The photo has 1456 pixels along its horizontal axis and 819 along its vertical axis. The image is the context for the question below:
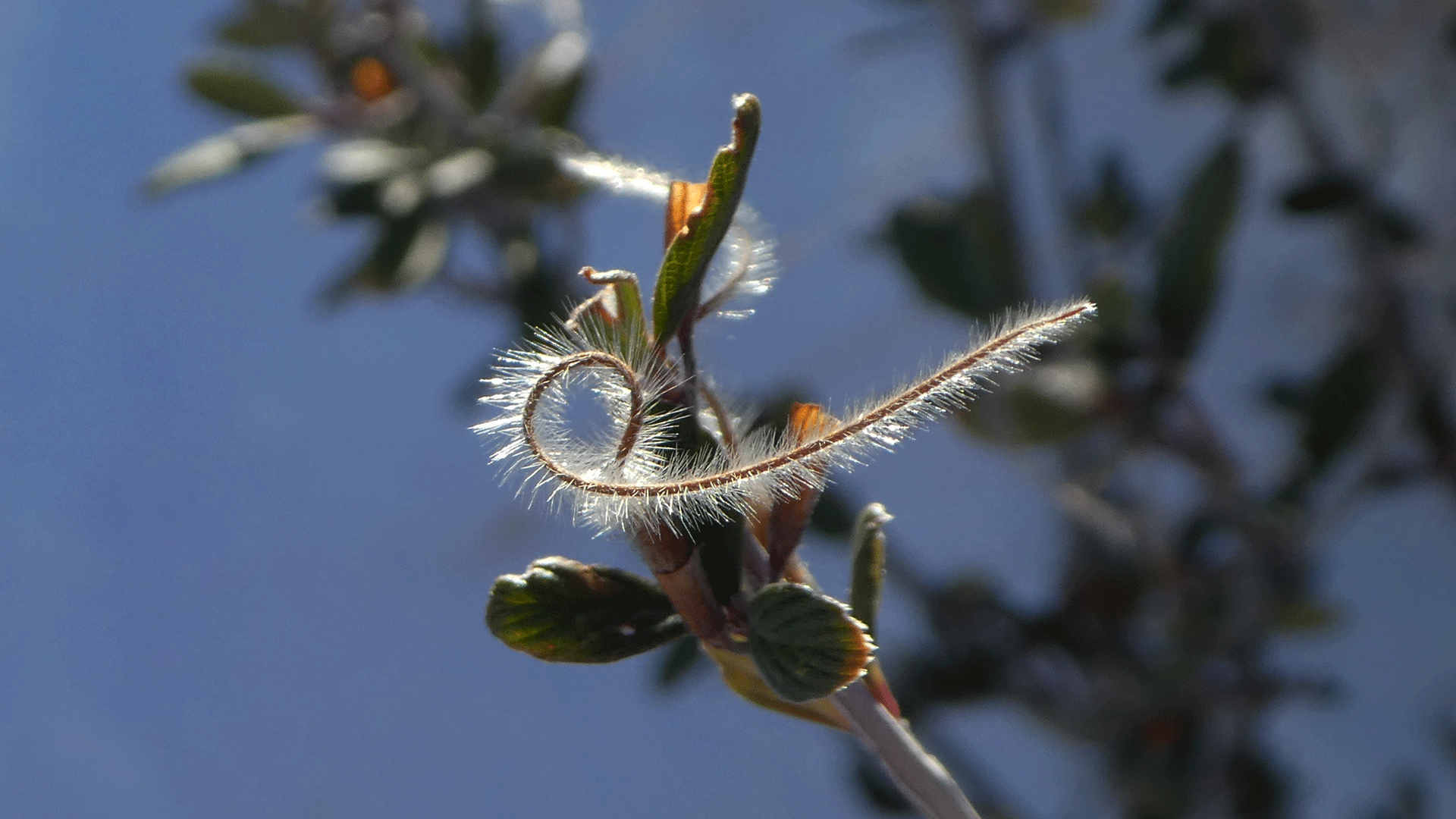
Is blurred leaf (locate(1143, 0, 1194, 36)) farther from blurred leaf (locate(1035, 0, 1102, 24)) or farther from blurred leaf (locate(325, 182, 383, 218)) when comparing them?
blurred leaf (locate(325, 182, 383, 218))

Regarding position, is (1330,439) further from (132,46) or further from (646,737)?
(132,46)

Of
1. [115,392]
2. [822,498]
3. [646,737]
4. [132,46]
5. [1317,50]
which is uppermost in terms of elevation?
[132,46]

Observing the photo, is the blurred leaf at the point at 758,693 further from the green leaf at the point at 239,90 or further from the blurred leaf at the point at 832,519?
the green leaf at the point at 239,90

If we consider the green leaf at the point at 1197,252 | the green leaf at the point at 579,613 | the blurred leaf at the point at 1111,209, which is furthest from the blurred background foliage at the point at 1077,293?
the green leaf at the point at 579,613

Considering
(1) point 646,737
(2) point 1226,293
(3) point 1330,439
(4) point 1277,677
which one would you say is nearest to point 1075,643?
(4) point 1277,677

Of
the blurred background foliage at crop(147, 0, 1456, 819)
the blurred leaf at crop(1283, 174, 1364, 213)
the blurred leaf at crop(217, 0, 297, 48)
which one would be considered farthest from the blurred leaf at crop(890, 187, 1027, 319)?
the blurred leaf at crop(217, 0, 297, 48)

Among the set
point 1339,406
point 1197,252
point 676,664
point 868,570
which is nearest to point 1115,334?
point 1197,252

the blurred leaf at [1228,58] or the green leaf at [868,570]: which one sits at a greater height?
the blurred leaf at [1228,58]
